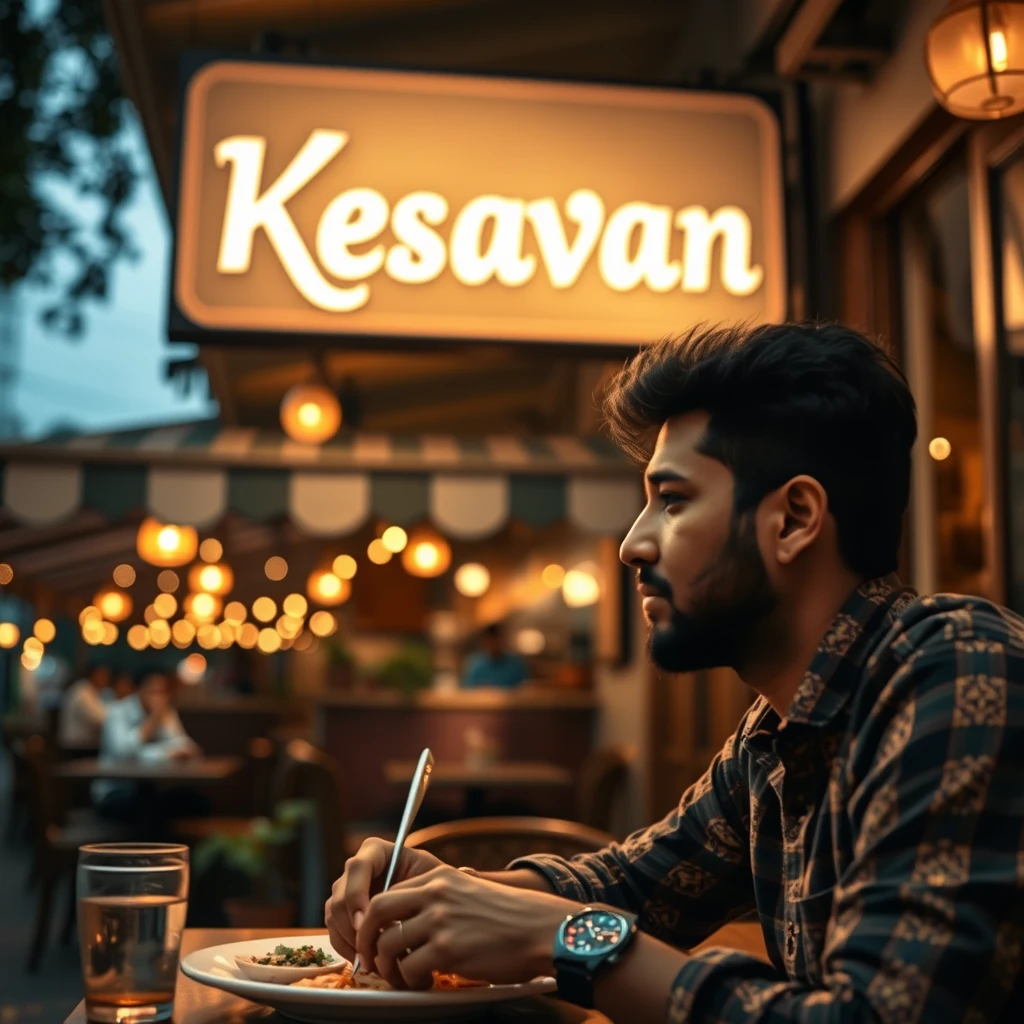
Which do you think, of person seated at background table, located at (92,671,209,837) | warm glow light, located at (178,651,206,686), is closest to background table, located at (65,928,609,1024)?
person seated at background table, located at (92,671,209,837)

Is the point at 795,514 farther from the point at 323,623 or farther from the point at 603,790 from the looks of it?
the point at 323,623

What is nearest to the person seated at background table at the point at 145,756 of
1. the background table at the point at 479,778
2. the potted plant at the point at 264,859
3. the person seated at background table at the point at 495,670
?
the potted plant at the point at 264,859

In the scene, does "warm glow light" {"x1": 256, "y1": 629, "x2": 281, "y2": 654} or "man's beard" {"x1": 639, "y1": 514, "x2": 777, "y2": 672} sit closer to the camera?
"man's beard" {"x1": 639, "y1": 514, "x2": 777, "y2": 672}

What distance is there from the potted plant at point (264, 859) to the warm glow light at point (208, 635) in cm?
1356

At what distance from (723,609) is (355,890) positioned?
482 mm

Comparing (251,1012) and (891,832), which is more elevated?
(891,832)

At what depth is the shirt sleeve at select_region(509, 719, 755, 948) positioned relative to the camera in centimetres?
141

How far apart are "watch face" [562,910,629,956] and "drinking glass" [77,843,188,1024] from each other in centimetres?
40

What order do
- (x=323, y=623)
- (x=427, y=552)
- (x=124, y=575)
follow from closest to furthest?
(x=427, y=552) < (x=124, y=575) < (x=323, y=623)

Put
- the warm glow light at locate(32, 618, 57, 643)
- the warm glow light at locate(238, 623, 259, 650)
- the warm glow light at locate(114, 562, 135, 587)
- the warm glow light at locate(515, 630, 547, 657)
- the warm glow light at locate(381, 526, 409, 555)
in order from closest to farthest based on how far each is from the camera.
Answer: the warm glow light at locate(381, 526, 409, 555) < the warm glow light at locate(515, 630, 547, 657) < the warm glow light at locate(114, 562, 135, 587) < the warm glow light at locate(32, 618, 57, 643) < the warm glow light at locate(238, 623, 259, 650)

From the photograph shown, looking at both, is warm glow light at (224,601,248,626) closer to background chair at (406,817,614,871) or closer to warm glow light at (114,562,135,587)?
warm glow light at (114,562,135,587)

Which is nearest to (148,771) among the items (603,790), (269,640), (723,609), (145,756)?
(145,756)

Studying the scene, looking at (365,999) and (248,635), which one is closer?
(365,999)

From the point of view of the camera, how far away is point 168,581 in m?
16.5
